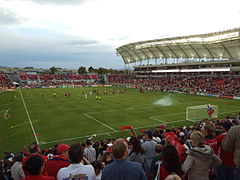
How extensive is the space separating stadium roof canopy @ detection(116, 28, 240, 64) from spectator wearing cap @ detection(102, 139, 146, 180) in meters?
52.7

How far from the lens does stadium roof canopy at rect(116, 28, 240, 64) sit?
169 ft

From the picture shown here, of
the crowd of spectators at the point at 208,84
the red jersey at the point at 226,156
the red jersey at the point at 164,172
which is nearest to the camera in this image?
the red jersey at the point at 164,172

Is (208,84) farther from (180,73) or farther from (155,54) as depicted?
(155,54)

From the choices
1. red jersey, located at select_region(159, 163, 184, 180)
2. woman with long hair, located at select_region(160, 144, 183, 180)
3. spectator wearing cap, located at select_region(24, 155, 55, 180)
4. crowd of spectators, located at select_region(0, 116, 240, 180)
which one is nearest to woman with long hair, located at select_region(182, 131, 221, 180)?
crowd of spectators, located at select_region(0, 116, 240, 180)

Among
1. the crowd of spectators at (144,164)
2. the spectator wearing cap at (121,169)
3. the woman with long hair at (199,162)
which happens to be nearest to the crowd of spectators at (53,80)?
the crowd of spectators at (144,164)

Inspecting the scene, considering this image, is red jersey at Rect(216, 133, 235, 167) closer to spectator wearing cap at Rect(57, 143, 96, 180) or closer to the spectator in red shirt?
the spectator in red shirt

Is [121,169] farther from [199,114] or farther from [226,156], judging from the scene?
[199,114]

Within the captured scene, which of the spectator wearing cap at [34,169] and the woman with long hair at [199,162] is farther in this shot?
the woman with long hair at [199,162]

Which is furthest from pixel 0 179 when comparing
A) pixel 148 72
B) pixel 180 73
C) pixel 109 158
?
pixel 148 72

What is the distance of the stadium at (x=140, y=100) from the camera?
19062 mm

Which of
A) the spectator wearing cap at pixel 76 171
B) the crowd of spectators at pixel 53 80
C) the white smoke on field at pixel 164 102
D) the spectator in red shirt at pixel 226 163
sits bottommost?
the white smoke on field at pixel 164 102

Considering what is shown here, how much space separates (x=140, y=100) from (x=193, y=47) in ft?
123

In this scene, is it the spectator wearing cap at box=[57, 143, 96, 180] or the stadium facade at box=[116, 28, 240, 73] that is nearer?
the spectator wearing cap at box=[57, 143, 96, 180]

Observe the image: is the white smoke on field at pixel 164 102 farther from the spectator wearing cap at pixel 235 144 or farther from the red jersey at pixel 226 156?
the spectator wearing cap at pixel 235 144
